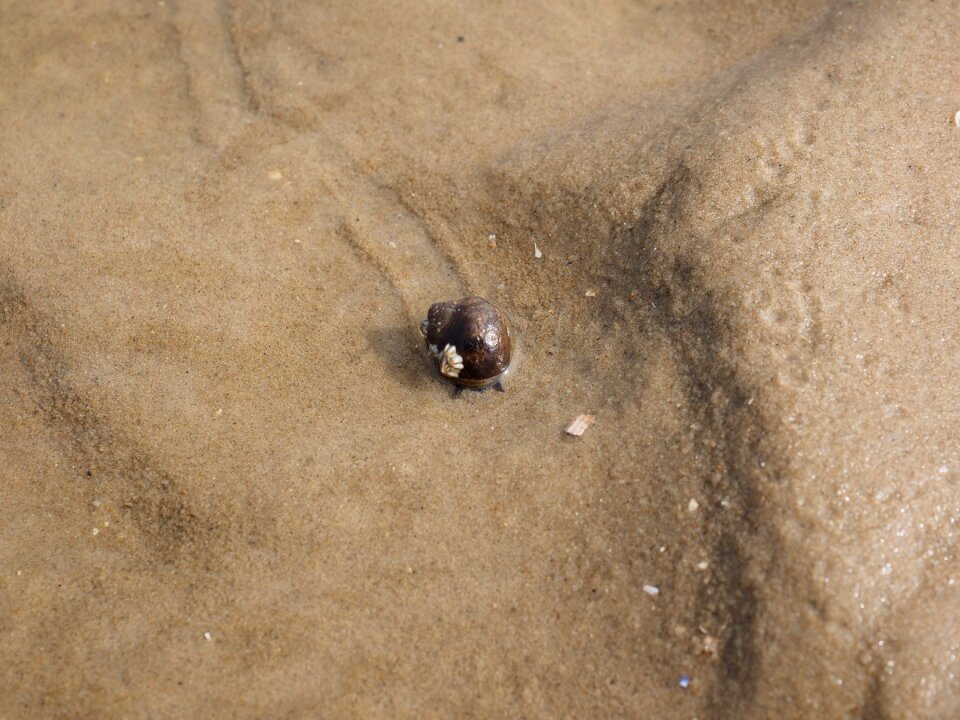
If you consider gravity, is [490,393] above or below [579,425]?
below

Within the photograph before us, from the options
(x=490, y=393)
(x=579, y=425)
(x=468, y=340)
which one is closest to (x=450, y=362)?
(x=468, y=340)

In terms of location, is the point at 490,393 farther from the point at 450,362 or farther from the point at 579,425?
the point at 579,425

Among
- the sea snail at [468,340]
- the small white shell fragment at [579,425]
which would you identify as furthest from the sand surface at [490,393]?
the sea snail at [468,340]

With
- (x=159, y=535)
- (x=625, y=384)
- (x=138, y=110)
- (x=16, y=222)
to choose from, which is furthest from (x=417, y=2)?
(x=159, y=535)

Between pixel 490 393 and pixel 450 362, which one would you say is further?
pixel 490 393

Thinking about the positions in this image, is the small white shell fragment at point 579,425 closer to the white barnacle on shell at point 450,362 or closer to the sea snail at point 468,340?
the sea snail at point 468,340

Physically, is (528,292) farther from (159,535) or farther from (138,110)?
(138,110)
